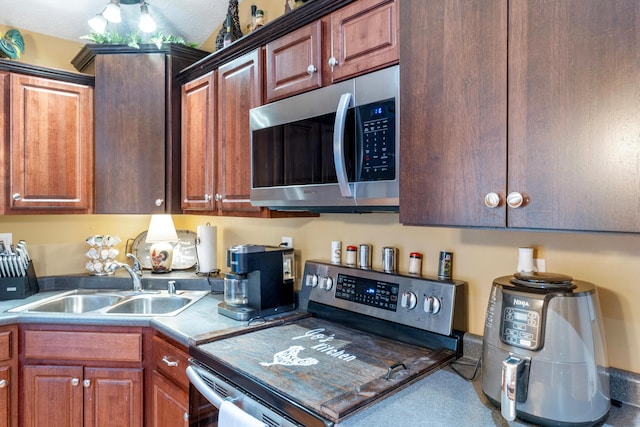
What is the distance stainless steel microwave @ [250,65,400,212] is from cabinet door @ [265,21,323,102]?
63mm

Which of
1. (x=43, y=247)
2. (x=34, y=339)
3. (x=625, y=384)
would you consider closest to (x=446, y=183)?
(x=625, y=384)

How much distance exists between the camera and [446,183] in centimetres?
107

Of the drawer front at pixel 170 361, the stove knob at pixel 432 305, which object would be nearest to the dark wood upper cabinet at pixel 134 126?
the drawer front at pixel 170 361

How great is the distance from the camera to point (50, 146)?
2.27m

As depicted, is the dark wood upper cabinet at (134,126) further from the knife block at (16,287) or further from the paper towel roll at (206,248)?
the knife block at (16,287)

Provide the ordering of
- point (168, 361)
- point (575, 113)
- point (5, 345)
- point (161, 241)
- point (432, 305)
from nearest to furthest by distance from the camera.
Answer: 1. point (575, 113)
2. point (432, 305)
3. point (168, 361)
4. point (5, 345)
5. point (161, 241)

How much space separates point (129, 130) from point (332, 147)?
150 centimetres

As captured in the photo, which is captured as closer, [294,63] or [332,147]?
[332,147]

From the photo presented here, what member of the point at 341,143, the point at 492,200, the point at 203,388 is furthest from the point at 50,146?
the point at 492,200

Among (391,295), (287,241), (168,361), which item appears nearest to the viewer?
(391,295)

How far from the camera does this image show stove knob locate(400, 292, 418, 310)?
4.72 feet

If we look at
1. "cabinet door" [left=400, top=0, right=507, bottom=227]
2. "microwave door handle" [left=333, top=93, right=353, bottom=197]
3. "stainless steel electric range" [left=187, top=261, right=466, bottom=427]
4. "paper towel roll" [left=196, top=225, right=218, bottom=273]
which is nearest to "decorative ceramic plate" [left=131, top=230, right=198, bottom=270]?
"paper towel roll" [left=196, top=225, right=218, bottom=273]

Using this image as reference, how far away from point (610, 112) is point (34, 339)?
2407 mm

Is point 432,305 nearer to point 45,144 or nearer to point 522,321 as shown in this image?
point 522,321
